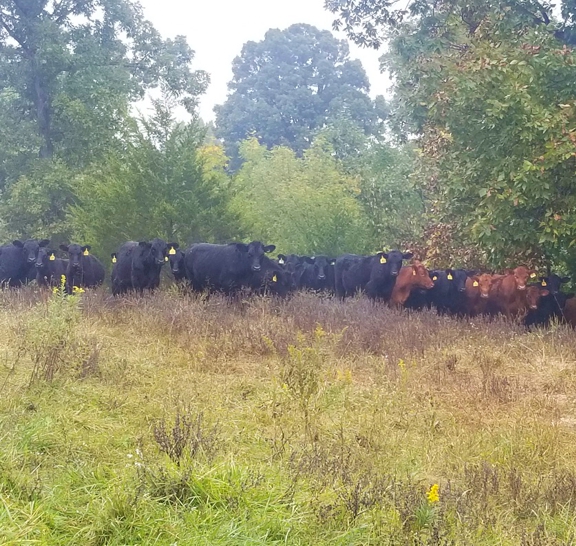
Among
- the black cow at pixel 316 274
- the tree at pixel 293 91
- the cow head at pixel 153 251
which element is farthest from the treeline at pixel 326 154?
the tree at pixel 293 91

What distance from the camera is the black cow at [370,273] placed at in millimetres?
15586

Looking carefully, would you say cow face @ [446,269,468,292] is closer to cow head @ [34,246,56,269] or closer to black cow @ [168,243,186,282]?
black cow @ [168,243,186,282]

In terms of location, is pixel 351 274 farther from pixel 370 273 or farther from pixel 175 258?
pixel 175 258

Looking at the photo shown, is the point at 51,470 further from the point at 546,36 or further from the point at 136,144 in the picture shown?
the point at 136,144

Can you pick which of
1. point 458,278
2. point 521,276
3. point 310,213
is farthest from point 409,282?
point 310,213

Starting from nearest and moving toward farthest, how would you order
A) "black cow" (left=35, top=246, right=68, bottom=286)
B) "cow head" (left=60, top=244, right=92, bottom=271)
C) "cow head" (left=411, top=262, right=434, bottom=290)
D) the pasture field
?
the pasture field
"cow head" (left=411, top=262, right=434, bottom=290)
"cow head" (left=60, top=244, right=92, bottom=271)
"black cow" (left=35, top=246, right=68, bottom=286)

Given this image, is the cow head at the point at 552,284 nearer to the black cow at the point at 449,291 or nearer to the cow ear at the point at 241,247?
the black cow at the point at 449,291

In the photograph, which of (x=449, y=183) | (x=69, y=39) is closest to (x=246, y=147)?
(x=69, y=39)

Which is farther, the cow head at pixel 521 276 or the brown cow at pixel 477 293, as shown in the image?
the brown cow at pixel 477 293

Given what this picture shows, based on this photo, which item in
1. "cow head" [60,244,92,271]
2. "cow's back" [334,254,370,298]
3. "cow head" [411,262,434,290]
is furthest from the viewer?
"cow's back" [334,254,370,298]

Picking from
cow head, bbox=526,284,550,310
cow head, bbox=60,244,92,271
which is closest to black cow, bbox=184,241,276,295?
cow head, bbox=60,244,92,271

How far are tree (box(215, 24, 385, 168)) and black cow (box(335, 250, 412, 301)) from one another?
27862 mm

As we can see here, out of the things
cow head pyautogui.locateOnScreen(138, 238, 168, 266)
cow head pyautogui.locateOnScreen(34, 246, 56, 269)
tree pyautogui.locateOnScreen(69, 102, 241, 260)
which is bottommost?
cow head pyautogui.locateOnScreen(34, 246, 56, 269)

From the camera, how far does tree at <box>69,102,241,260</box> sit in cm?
1756
